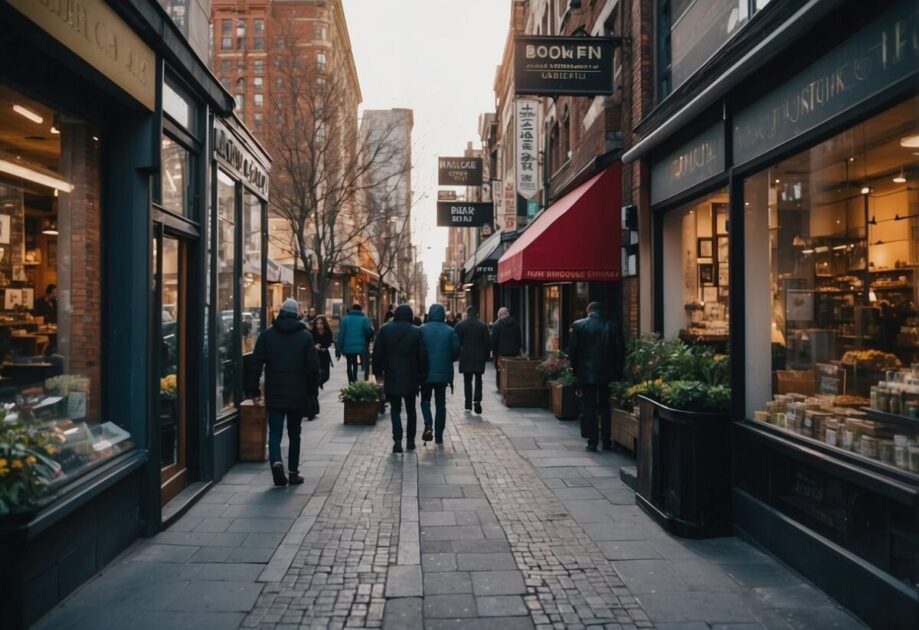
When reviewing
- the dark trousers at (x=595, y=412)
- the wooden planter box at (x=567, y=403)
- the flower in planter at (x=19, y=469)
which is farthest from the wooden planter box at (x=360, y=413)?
the flower in planter at (x=19, y=469)

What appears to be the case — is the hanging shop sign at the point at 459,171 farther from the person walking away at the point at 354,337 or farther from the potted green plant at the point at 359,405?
the potted green plant at the point at 359,405

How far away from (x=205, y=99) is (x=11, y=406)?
3.87 m

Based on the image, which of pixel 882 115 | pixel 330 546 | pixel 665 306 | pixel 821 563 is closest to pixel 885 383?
pixel 821 563

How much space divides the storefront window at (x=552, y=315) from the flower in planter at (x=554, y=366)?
271 centimetres

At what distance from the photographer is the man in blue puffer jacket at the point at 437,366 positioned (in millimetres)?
10141

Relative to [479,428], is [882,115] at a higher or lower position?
higher

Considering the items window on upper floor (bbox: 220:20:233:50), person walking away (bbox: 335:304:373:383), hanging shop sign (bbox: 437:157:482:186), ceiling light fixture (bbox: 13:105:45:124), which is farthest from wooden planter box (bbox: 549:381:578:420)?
window on upper floor (bbox: 220:20:233:50)

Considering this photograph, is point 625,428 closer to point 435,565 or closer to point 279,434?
point 279,434

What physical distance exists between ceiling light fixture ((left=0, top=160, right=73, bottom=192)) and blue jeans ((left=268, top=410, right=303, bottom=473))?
3.02m

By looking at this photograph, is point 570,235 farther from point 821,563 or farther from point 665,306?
point 821,563

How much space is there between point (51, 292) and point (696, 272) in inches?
283

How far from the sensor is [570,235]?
36.3 feet

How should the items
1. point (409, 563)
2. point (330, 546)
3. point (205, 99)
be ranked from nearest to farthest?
point (409, 563) → point (330, 546) → point (205, 99)

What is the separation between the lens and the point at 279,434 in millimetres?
7676
